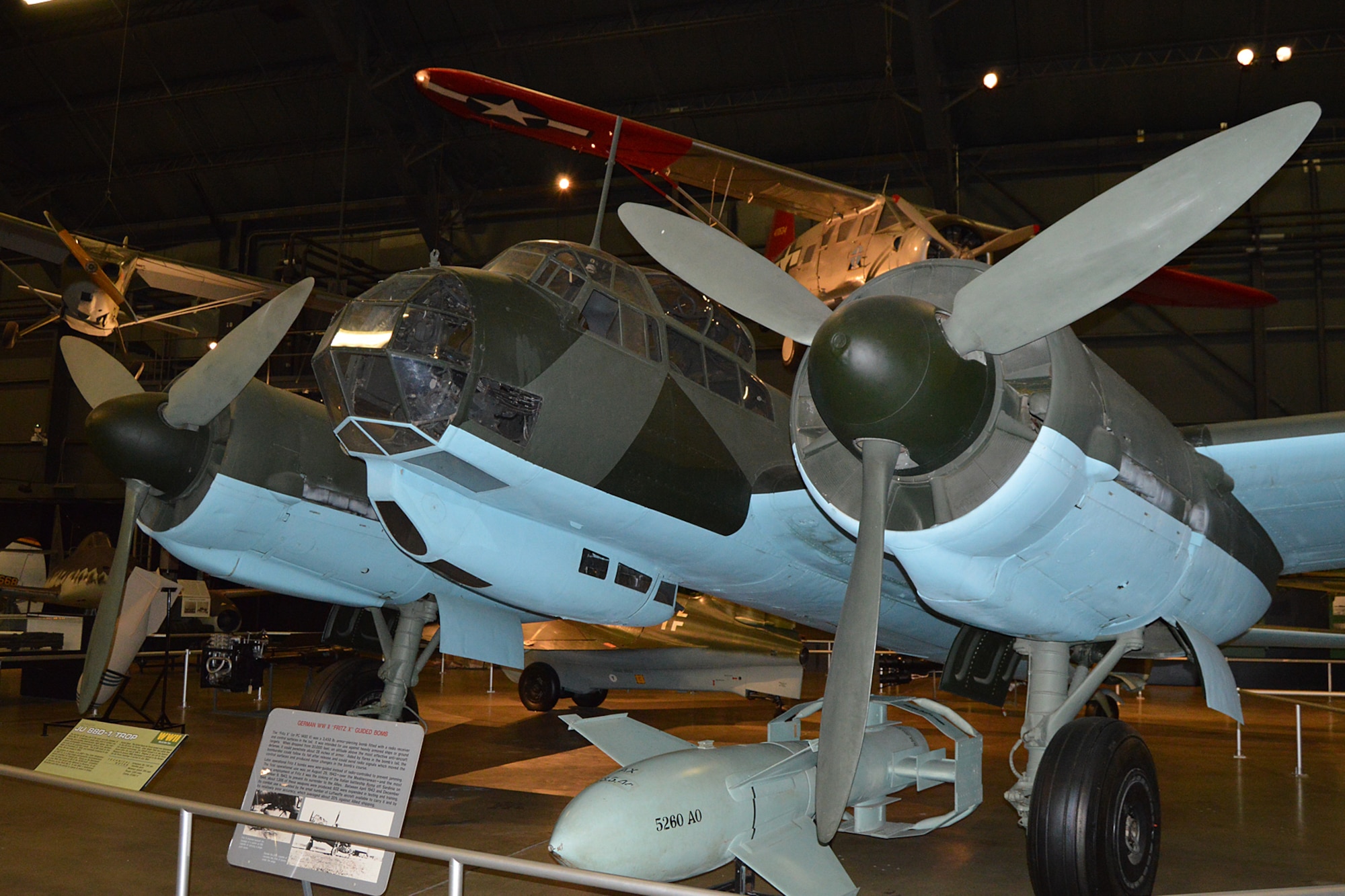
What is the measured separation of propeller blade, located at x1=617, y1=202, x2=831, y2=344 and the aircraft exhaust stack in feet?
8.11

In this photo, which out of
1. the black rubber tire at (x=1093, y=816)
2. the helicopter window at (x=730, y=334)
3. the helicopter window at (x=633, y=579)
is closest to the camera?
the black rubber tire at (x=1093, y=816)

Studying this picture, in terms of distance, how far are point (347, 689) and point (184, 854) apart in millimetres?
5001

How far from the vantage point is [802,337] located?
16.7 ft

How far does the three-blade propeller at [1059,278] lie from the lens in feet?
12.6

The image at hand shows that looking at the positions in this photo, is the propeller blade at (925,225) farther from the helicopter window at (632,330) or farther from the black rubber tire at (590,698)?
the black rubber tire at (590,698)

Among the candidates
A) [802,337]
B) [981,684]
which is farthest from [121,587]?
[981,684]

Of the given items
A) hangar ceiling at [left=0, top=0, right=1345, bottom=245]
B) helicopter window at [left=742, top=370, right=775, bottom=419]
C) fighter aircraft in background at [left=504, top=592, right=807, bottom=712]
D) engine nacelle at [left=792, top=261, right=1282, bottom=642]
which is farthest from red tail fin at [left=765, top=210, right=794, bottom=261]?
engine nacelle at [left=792, top=261, right=1282, bottom=642]

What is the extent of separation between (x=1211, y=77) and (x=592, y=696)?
17018 mm

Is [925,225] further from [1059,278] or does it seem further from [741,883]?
[741,883]

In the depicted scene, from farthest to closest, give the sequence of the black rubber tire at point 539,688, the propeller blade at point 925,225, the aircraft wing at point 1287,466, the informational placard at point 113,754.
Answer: the black rubber tire at point 539,688 → the propeller blade at point 925,225 → the aircraft wing at point 1287,466 → the informational placard at point 113,754

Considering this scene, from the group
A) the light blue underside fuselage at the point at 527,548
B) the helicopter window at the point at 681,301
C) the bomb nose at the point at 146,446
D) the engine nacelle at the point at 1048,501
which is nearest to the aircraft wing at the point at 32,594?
the light blue underside fuselage at the point at 527,548

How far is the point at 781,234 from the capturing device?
1717 cm

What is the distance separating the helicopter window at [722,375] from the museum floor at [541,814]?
125 inches

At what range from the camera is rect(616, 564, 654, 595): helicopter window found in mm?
6762
